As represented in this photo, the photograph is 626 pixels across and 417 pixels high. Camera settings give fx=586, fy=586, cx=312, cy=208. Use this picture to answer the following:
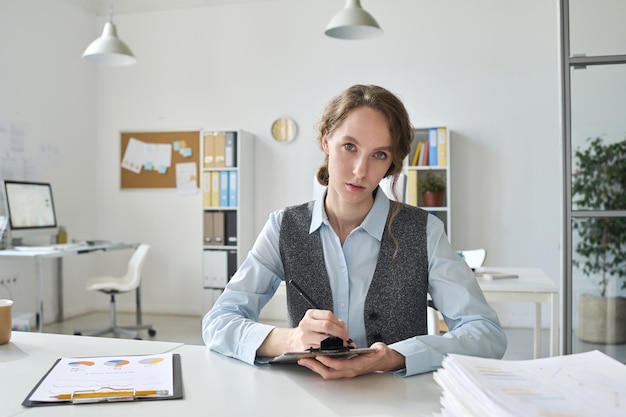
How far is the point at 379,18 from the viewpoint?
A: 559 centimetres

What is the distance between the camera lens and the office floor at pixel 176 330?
457 centimetres

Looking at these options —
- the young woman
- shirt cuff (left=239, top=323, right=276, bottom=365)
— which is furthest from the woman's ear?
shirt cuff (left=239, top=323, right=276, bottom=365)

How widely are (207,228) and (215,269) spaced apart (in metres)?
0.40

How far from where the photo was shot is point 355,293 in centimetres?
154

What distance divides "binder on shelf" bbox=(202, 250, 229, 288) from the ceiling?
8.34ft

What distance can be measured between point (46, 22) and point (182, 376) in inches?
208

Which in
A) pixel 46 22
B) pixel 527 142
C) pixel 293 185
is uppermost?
pixel 46 22

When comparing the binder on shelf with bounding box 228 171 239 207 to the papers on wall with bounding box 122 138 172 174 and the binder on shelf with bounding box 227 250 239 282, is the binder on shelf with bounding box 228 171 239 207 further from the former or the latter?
the papers on wall with bounding box 122 138 172 174

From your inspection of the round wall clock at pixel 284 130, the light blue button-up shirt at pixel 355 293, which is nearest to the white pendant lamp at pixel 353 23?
the round wall clock at pixel 284 130

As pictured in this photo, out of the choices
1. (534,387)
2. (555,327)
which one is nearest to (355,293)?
(534,387)

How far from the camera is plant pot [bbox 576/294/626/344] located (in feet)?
10.9

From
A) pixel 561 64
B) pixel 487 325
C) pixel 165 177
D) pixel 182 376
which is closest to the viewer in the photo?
pixel 182 376

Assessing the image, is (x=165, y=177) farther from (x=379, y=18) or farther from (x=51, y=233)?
(x=379, y=18)

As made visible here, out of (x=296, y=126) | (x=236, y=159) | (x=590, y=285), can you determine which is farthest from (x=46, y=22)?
(x=590, y=285)
